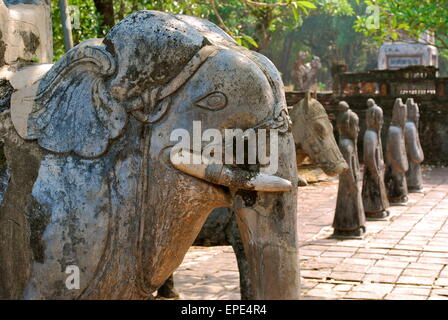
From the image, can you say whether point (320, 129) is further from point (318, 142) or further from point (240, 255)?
point (240, 255)

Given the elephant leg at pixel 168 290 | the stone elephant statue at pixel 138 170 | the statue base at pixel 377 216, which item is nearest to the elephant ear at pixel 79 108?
the stone elephant statue at pixel 138 170

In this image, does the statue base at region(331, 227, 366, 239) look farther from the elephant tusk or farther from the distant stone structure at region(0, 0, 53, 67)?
the elephant tusk

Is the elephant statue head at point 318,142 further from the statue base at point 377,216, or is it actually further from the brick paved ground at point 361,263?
the statue base at point 377,216

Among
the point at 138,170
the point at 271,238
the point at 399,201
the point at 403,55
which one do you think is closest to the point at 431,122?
the point at 399,201

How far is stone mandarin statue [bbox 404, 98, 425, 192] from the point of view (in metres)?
11.5

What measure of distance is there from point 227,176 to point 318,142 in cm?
366

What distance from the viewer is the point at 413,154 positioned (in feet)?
38.2

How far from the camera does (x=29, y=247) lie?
101 inches

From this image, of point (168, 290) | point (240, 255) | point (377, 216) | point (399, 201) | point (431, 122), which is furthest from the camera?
point (431, 122)

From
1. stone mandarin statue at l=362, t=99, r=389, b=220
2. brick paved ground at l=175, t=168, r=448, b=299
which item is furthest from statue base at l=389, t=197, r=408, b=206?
stone mandarin statue at l=362, t=99, r=389, b=220

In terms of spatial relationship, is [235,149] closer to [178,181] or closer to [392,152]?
[178,181]

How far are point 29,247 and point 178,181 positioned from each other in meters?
0.60

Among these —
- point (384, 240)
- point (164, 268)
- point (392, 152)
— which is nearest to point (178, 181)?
point (164, 268)
